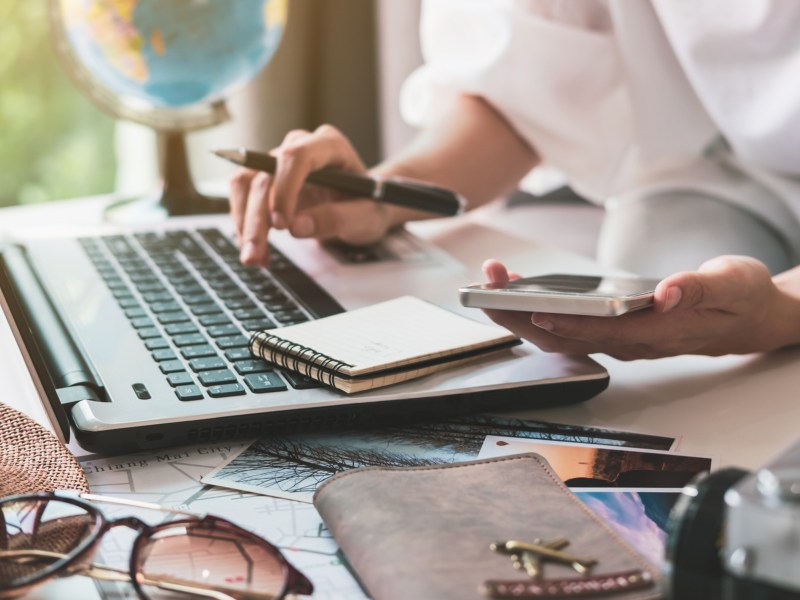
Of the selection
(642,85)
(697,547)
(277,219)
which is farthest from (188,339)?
(642,85)

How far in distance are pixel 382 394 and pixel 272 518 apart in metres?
0.10

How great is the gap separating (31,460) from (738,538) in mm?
319

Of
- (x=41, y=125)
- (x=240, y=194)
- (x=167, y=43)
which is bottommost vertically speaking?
(x=41, y=125)

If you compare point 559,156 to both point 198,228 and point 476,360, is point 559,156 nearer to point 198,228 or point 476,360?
point 198,228

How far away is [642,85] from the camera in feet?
3.31

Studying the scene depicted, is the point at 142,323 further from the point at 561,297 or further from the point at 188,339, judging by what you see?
the point at 561,297

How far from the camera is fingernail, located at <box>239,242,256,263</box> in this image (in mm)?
745

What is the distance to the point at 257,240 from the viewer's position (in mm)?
759

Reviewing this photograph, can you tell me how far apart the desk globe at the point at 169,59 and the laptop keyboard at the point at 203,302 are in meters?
0.25

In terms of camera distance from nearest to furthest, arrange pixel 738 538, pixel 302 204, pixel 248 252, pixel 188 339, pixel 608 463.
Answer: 1. pixel 738 538
2. pixel 608 463
3. pixel 188 339
4. pixel 248 252
5. pixel 302 204

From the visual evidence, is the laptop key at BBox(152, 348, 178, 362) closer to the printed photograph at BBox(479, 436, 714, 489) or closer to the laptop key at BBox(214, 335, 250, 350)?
the laptop key at BBox(214, 335, 250, 350)

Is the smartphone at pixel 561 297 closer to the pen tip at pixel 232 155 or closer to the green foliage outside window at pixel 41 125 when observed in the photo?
the pen tip at pixel 232 155

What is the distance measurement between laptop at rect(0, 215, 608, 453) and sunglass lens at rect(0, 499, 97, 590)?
0.09m

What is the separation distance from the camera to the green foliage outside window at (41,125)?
1694 mm
